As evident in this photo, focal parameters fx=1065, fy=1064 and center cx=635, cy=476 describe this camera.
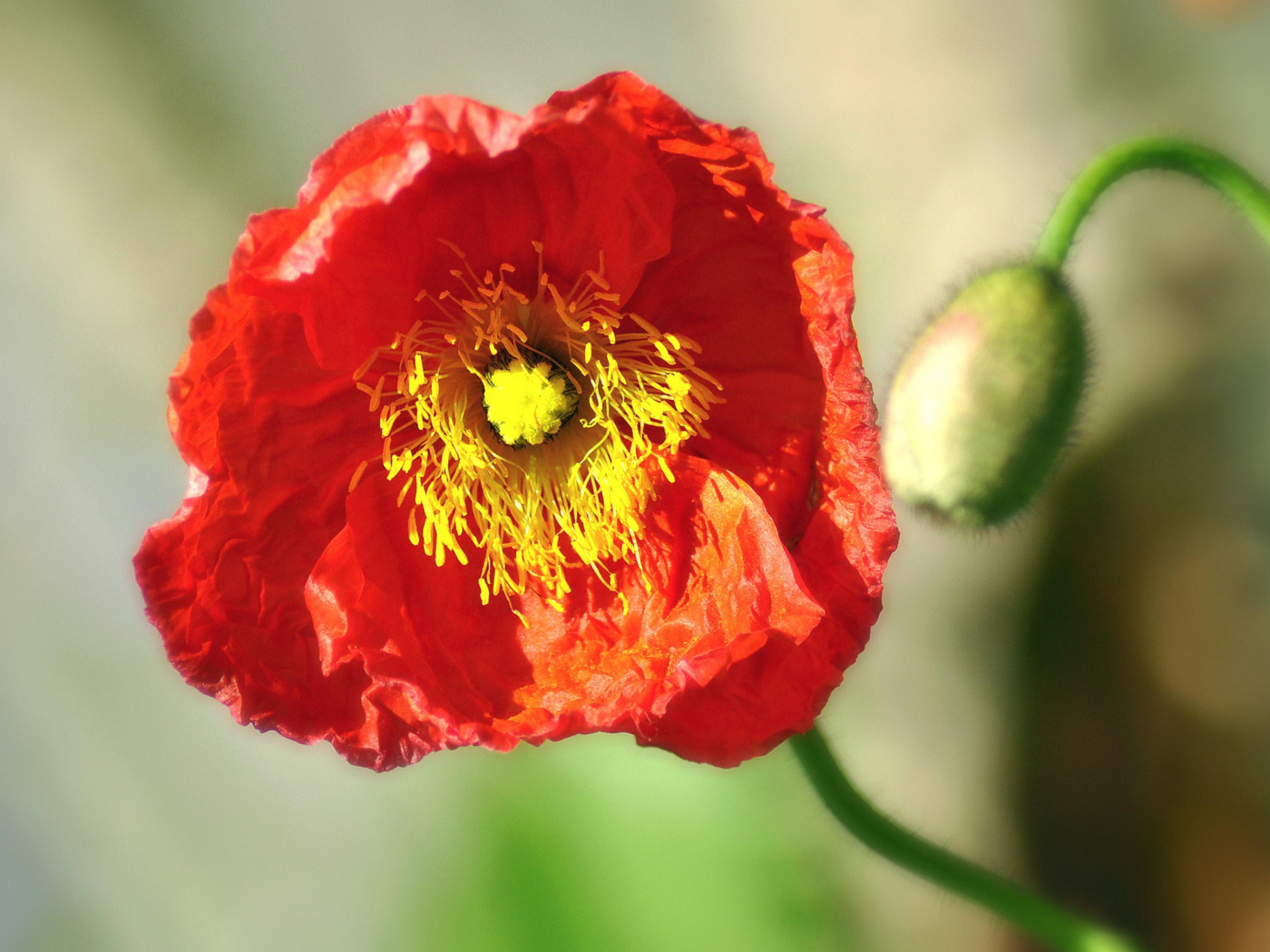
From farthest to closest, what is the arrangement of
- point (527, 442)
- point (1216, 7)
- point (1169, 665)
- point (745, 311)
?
point (1169, 665), point (1216, 7), point (527, 442), point (745, 311)

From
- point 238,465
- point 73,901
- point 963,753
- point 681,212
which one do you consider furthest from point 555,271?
point 73,901

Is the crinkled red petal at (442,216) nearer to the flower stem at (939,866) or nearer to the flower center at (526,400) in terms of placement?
the flower center at (526,400)

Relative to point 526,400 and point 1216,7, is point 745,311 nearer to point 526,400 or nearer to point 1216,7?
point 526,400

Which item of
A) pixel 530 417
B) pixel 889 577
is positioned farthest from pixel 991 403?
pixel 889 577

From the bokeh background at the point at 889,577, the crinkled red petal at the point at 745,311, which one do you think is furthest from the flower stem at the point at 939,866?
the bokeh background at the point at 889,577

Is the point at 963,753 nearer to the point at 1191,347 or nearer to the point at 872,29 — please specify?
the point at 1191,347

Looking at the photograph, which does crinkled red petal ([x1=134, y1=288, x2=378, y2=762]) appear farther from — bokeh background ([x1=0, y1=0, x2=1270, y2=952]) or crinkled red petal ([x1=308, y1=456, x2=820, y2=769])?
bokeh background ([x1=0, y1=0, x2=1270, y2=952])
